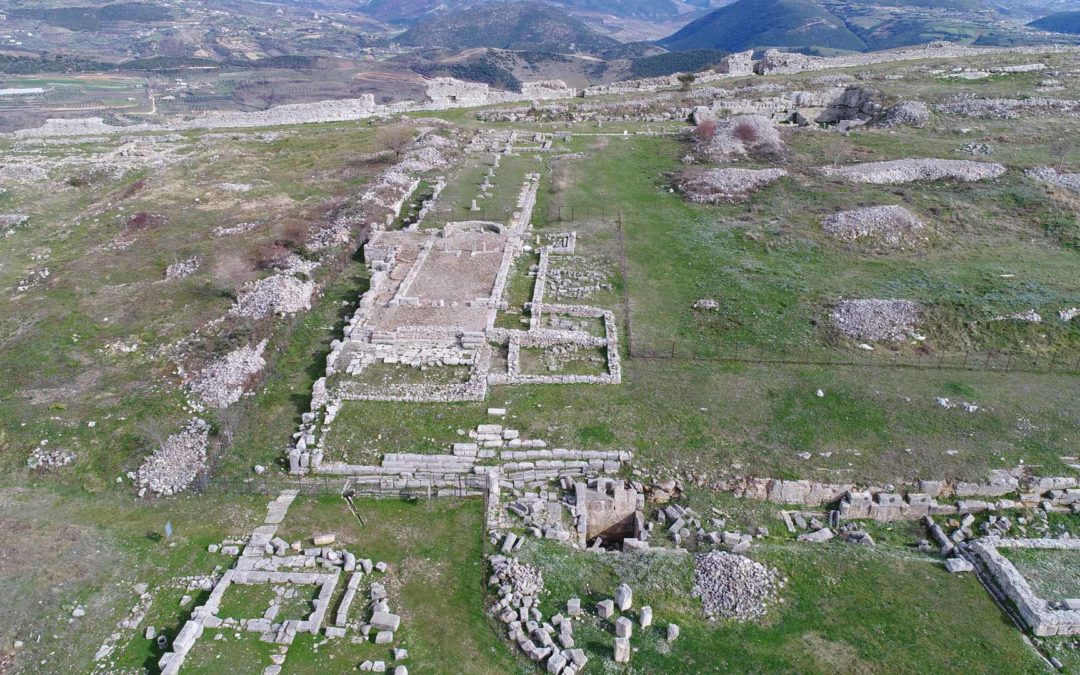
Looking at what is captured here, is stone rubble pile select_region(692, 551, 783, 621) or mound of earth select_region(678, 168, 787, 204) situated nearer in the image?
stone rubble pile select_region(692, 551, 783, 621)

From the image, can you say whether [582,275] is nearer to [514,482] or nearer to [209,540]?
[514,482]

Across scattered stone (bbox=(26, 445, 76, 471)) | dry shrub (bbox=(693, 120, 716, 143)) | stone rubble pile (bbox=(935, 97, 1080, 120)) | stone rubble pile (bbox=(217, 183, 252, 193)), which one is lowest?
scattered stone (bbox=(26, 445, 76, 471))

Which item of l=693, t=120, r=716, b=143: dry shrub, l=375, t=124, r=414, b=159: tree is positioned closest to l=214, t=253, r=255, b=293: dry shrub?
l=375, t=124, r=414, b=159: tree

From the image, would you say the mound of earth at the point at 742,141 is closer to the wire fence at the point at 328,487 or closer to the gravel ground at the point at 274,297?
the gravel ground at the point at 274,297

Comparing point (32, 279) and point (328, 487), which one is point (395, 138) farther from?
point (328, 487)

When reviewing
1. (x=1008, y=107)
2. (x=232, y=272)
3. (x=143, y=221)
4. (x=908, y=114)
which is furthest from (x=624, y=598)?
(x=1008, y=107)

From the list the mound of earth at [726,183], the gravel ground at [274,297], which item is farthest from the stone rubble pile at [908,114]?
the gravel ground at [274,297]

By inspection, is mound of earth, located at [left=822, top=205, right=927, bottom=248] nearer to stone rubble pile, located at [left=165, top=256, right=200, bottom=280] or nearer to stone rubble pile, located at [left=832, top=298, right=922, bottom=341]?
stone rubble pile, located at [left=832, top=298, right=922, bottom=341]
